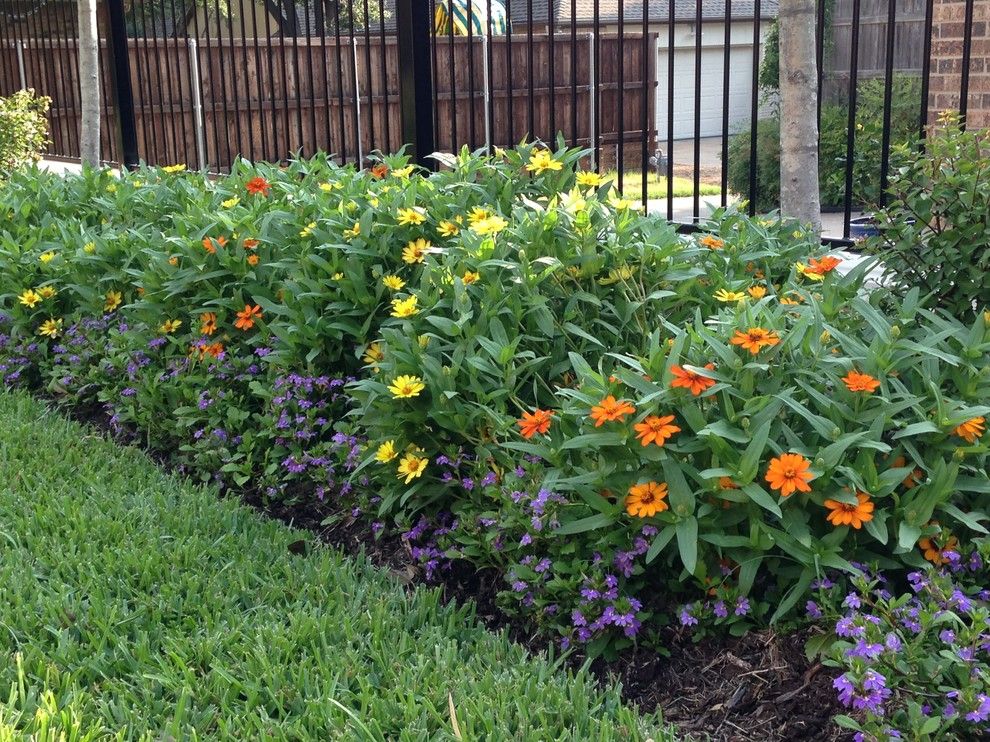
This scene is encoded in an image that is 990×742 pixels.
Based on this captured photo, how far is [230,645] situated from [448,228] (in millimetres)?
1713

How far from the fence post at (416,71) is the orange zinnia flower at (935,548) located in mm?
4269

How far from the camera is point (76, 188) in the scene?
6.17 meters

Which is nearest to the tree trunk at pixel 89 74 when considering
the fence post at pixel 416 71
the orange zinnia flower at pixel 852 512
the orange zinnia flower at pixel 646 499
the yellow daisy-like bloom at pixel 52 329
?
the fence post at pixel 416 71

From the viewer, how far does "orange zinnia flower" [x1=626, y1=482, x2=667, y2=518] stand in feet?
8.08

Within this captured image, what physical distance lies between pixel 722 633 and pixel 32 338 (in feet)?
12.2

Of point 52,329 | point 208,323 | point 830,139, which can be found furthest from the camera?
point 830,139

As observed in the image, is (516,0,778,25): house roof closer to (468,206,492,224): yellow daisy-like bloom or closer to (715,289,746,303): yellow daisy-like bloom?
(468,206,492,224): yellow daisy-like bloom

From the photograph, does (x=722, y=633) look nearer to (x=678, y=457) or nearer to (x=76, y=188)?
(x=678, y=457)

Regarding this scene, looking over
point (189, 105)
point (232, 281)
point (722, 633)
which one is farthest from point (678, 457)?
point (189, 105)

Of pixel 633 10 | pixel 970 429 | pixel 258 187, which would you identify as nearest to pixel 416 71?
pixel 258 187

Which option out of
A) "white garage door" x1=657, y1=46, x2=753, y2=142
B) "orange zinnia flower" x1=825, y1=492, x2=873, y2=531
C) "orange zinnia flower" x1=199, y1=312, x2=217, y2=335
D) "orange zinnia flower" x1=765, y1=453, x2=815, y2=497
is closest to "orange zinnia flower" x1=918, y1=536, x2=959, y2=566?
"orange zinnia flower" x1=825, y1=492, x2=873, y2=531

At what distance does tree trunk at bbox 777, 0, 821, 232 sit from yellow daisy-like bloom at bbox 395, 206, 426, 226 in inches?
55.1

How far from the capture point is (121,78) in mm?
9172

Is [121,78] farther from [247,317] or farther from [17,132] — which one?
[247,317]
